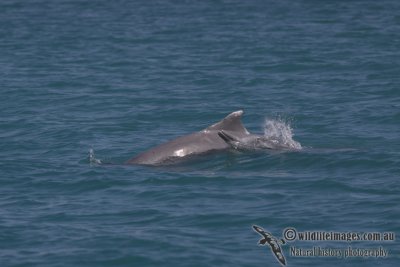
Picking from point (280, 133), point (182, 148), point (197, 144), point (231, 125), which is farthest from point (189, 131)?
point (182, 148)

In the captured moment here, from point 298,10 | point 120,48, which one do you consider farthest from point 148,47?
point 298,10

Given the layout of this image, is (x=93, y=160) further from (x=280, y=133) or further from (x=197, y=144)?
(x=280, y=133)

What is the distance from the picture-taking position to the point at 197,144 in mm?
23281

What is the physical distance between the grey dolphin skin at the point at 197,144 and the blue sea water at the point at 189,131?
443 mm

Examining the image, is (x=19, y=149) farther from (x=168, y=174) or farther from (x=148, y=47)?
(x=148, y=47)

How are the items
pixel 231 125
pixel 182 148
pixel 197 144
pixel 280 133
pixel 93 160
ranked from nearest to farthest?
pixel 182 148 → pixel 197 144 → pixel 93 160 → pixel 231 125 → pixel 280 133

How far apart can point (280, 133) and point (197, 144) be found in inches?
120

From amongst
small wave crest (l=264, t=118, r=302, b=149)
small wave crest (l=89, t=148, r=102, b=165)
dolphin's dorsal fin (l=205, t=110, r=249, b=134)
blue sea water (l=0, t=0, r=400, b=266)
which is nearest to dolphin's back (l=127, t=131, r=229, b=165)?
dolphin's dorsal fin (l=205, t=110, r=249, b=134)

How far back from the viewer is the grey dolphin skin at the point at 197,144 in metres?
22.8

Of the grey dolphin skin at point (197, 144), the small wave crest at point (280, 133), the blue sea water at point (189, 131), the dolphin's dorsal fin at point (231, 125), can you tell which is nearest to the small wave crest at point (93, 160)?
the blue sea water at point (189, 131)

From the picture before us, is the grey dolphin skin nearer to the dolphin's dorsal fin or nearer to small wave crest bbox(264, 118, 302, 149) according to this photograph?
the dolphin's dorsal fin

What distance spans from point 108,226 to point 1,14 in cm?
4909

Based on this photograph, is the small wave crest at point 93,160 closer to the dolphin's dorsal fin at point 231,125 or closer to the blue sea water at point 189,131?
the blue sea water at point 189,131

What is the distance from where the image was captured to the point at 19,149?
2497 cm
